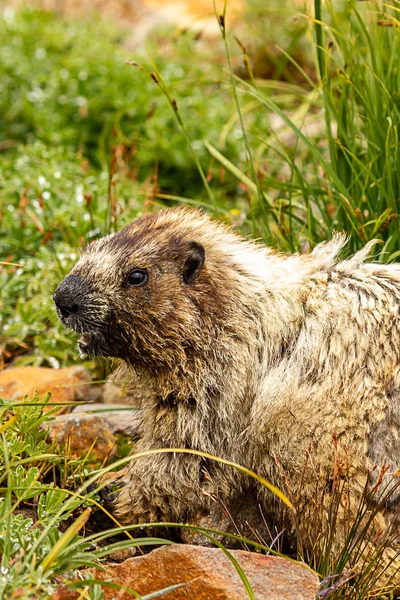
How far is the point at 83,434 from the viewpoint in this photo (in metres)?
4.70

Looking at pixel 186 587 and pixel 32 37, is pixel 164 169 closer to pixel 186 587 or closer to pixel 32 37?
pixel 32 37

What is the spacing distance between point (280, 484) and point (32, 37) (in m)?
7.12

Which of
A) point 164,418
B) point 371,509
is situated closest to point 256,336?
point 164,418

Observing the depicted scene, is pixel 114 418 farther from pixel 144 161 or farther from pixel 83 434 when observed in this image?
pixel 144 161

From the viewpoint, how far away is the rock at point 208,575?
3.37m

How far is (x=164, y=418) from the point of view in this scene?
13.9 ft

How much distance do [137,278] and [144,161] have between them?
405cm

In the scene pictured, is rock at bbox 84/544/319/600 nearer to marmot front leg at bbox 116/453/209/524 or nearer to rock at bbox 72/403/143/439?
marmot front leg at bbox 116/453/209/524

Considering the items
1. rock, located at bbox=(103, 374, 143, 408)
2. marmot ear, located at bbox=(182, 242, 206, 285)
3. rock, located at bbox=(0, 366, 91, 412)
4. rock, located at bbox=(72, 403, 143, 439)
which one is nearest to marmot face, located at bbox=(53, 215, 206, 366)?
marmot ear, located at bbox=(182, 242, 206, 285)

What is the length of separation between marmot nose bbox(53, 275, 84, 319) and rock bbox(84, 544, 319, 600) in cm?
123

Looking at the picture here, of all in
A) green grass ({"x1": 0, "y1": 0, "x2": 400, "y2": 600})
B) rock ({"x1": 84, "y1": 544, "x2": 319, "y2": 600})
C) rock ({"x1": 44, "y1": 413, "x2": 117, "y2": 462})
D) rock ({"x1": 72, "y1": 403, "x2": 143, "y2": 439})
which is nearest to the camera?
rock ({"x1": 84, "y1": 544, "x2": 319, "y2": 600})

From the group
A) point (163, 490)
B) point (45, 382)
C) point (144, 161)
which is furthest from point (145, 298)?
point (144, 161)

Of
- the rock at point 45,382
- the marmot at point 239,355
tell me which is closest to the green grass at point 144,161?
the rock at point 45,382

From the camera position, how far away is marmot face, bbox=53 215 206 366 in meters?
4.17
